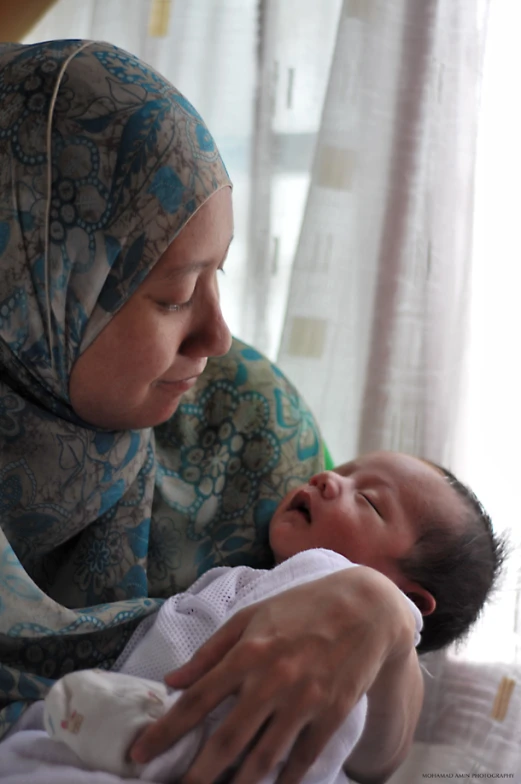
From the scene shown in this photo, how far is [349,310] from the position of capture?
216 cm

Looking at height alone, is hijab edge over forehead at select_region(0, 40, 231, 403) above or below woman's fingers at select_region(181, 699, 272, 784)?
above

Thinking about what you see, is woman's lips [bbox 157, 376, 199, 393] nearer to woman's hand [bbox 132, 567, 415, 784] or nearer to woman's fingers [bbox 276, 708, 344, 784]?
woman's hand [bbox 132, 567, 415, 784]

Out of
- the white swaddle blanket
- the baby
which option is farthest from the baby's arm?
the baby

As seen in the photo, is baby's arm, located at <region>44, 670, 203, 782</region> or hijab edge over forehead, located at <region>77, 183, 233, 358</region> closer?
baby's arm, located at <region>44, 670, 203, 782</region>

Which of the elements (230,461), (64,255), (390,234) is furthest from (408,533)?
(390,234)

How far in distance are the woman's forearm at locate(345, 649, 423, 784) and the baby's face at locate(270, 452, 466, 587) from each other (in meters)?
0.22

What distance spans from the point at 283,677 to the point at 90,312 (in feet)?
1.77

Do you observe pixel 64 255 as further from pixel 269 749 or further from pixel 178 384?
pixel 269 749

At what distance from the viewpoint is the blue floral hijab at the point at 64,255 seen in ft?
3.69

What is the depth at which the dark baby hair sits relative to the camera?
130 cm

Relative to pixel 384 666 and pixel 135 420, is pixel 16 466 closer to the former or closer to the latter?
pixel 135 420

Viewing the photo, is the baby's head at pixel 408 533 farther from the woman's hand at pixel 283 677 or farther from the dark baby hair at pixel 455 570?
the woman's hand at pixel 283 677

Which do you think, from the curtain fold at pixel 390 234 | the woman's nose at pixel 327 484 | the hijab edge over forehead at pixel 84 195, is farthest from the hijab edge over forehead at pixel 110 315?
the curtain fold at pixel 390 234

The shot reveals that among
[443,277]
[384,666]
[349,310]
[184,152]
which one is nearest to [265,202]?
[349,310]
